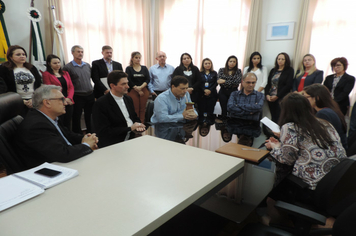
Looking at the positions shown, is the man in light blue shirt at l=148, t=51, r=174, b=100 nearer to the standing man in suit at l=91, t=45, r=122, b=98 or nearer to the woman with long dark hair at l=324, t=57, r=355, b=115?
the standing man in suit at l=91, t=45, r=122, b=98

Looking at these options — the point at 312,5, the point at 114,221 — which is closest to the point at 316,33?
the point at 312,5

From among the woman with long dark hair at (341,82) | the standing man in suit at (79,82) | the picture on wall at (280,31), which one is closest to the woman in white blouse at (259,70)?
the picture on wall at (280,31)

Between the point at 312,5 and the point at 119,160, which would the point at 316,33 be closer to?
the point at 312,5

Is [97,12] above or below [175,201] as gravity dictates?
above

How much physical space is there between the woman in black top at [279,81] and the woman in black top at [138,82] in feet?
8.06

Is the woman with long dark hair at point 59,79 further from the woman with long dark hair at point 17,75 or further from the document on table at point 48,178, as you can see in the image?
the document on table at point 48,178

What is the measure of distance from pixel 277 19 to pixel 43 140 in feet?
15.9

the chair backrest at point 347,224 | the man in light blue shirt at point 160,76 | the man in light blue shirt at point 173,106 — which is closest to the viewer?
the chair backrest at point 347,224

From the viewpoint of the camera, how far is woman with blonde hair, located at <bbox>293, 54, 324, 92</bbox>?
4031 millimetres

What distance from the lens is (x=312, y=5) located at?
4172 mm

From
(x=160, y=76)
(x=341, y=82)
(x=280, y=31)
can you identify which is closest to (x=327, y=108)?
(x=341, y=82)

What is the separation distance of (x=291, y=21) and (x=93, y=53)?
409cm

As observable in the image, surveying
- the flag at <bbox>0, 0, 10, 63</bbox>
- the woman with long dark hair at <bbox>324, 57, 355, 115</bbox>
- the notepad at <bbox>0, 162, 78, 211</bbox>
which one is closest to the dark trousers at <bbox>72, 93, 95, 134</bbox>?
the flag at <bbox>0, 0, 10, 63</bbox>

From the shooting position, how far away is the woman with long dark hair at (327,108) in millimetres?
1986
